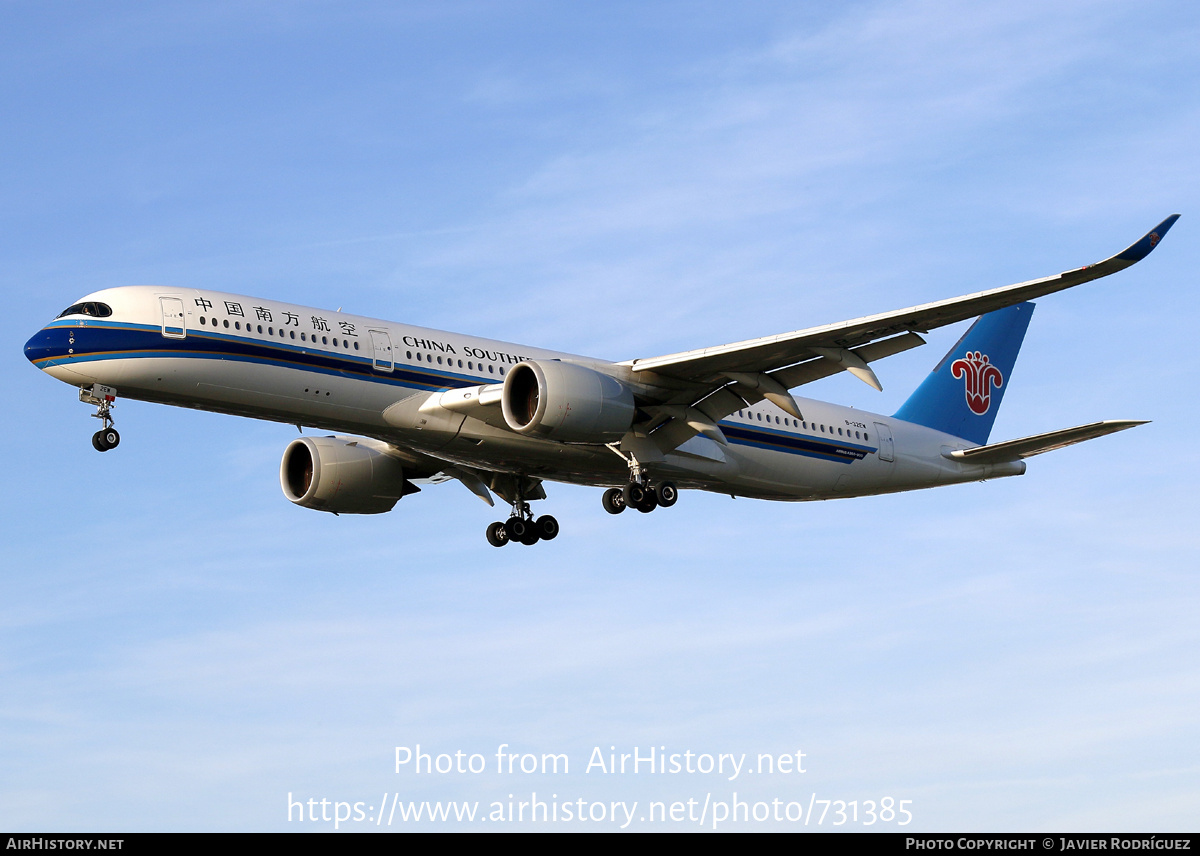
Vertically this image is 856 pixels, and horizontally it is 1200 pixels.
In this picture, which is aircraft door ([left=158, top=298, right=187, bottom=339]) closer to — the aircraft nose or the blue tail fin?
the aircraft nose

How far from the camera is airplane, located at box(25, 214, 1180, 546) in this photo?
109ft

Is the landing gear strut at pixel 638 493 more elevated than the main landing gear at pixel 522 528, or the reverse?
the main landing gear at pixel 522 528

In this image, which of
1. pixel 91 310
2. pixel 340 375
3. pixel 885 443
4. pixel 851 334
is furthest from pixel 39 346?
pixel 885 443

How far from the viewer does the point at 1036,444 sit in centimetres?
4081

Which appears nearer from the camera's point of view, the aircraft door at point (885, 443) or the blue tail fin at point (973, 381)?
the aircraft door at point (885, 443)

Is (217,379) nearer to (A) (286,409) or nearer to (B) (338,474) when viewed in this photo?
(A) (286,409)

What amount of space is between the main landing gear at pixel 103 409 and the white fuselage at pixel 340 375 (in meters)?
0.24

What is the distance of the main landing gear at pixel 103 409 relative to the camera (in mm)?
33250

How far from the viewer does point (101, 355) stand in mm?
32938

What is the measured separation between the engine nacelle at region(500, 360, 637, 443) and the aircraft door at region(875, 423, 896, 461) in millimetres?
10740

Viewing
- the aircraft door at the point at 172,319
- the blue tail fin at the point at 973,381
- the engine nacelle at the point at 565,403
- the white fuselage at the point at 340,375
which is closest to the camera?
the white fuselage at the point at 340,375

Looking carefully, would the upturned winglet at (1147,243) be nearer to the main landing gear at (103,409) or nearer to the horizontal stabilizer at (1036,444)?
the horizontal stabilizer at (1036,444)

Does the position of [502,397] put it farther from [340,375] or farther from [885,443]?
[885,443]

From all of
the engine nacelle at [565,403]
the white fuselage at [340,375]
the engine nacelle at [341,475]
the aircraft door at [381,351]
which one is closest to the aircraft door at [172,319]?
the white fuselage at [340,375]
